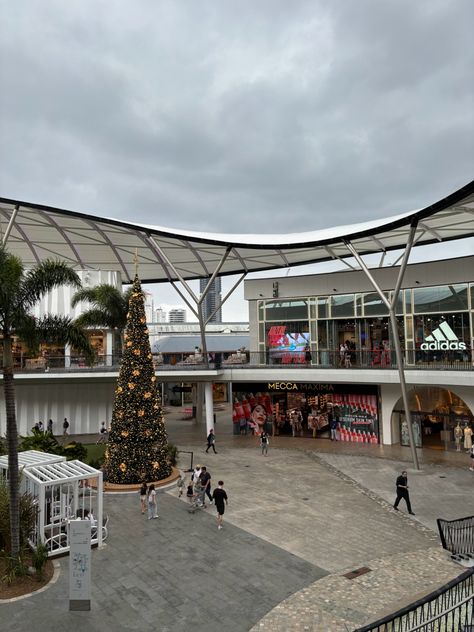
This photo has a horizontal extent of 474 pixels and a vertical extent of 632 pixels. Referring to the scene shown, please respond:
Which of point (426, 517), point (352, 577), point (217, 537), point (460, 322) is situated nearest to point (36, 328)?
point (217, 537)

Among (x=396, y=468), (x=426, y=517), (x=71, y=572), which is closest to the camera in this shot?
(x=71, y=572)

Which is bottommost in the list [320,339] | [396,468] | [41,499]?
[396,468]

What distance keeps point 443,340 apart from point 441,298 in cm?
236

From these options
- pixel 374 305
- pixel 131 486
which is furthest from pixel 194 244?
pixel 131 486

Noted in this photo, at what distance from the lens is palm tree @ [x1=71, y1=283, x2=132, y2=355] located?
32.1m

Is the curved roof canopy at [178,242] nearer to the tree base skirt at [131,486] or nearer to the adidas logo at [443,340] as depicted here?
the adidas logo at [443,340]

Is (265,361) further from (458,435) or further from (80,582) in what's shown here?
(80,582)

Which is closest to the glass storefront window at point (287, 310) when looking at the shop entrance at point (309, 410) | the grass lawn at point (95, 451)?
the shop entrance at point (309, 410)

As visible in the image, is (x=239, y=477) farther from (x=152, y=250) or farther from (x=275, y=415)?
(x=152, y=250)

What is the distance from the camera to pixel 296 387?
1163 inches

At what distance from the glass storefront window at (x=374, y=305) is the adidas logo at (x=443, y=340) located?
122 inches

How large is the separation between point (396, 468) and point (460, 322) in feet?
32.0

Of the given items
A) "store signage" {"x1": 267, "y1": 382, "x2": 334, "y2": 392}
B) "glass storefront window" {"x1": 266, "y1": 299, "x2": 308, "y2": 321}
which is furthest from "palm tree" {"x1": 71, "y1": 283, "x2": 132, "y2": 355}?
"store signage" {"x1": 267, "y1": 382, "x2": 334, "y2": 392}

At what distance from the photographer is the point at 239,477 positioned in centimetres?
1970
